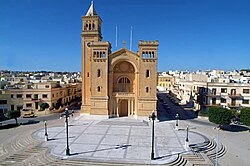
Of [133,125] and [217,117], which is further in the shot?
[133,125]

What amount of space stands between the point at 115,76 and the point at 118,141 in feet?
54.4

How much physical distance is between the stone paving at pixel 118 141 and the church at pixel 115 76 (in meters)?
3.23

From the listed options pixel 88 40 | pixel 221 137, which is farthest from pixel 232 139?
pixel 88 40

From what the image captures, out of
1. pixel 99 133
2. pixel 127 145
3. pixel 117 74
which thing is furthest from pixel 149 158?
pixel 117 74

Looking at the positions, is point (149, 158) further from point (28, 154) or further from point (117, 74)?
point (117, 74)

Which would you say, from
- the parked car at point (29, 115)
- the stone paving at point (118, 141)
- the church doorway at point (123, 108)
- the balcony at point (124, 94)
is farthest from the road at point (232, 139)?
the parked car at point (29, 115)

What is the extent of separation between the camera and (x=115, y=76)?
130 ft


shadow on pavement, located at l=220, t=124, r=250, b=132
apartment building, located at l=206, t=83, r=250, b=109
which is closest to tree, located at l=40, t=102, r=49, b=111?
apartment building, located at l=206, t=83, r=250, b=109

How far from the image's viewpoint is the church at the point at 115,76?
37.1 metres

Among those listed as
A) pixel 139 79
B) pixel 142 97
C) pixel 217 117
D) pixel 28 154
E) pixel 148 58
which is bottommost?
pixel 28 154

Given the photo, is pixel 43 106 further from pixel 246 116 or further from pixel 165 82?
pixel 165 82

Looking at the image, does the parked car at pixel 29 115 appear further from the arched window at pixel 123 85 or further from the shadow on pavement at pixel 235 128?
the shadow on pavement at pixel 235 128

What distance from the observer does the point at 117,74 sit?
39.6 m

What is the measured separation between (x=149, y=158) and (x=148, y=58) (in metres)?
20.5
